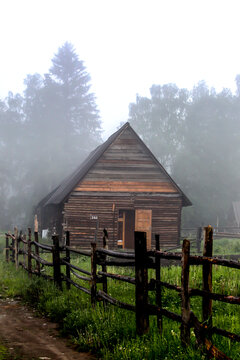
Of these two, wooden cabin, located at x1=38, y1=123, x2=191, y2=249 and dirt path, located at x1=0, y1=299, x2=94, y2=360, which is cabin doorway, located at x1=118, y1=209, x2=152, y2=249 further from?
dirt path, located at x1=0, y1=299, x2=94, y2=360

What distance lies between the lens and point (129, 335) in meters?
5.30

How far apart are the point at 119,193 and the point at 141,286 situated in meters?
16.8

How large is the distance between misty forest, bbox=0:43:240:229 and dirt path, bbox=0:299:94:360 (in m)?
35.2

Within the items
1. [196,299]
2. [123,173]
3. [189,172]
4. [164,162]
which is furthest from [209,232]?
[164,162]

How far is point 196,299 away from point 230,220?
38.2m

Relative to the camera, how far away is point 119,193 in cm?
2216

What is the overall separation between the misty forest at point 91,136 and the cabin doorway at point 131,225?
17.4 metres

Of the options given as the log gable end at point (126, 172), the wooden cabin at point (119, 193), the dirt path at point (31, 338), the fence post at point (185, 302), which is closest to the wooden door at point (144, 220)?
the wooden cabin at point (119, 193)

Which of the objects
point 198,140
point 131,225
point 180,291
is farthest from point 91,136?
point 180,291

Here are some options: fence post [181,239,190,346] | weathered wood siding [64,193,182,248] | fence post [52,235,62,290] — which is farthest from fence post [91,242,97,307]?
weathered wood siding [64,193,182,248]

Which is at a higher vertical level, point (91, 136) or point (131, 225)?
point (91, 136)

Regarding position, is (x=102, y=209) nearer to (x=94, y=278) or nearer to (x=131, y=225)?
(x=131, y=225)

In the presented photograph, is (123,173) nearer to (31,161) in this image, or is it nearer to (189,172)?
(189,172)

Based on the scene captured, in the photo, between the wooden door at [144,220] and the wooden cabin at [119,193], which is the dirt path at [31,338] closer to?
the wooden cabin at [119,193]
